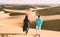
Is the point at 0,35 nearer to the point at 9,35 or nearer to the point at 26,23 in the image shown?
the point at 9,35

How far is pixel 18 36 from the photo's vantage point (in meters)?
15.6

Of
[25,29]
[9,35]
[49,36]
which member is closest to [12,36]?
[9,35]

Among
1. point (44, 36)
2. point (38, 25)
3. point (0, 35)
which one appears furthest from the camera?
point (44, 36)

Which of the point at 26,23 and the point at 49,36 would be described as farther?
the point at 49,36

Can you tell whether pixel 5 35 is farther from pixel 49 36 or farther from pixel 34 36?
pixel 49 36

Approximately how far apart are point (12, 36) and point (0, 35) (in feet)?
2.31

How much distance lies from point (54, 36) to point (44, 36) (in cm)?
69

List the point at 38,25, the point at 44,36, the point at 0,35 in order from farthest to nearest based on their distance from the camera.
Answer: the point at 44,36 < the point at 0,35 < the point at 38,25

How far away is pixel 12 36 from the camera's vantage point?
15445 millimetres

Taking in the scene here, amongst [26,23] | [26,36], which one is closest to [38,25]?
[26,23]

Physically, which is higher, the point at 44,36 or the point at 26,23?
the point at 26,23

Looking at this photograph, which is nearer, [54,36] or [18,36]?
[18,36]

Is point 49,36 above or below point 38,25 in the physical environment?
below

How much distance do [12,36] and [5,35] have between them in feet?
1.80
